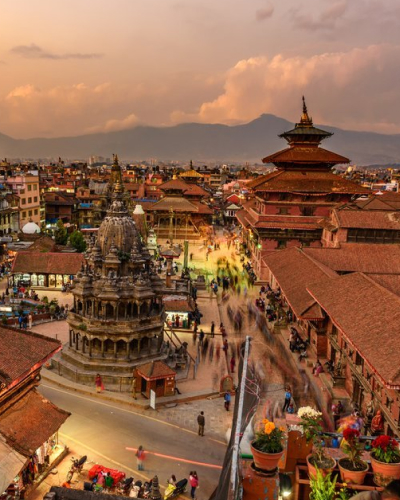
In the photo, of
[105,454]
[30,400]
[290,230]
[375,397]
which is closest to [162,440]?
[105,454]

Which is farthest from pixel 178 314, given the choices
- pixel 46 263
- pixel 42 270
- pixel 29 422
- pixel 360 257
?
pixel 29 422

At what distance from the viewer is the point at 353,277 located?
27.4m

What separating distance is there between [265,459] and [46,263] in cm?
4288

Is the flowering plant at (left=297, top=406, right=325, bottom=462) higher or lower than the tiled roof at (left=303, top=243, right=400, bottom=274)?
higher

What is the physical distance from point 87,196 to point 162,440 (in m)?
84.9

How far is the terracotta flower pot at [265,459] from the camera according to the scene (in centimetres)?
854

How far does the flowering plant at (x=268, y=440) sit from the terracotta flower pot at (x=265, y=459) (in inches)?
4.0

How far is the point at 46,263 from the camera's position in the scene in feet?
158

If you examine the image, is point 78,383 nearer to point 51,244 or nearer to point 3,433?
point 3,433

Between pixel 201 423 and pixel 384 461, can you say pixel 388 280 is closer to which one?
pixel 201 423

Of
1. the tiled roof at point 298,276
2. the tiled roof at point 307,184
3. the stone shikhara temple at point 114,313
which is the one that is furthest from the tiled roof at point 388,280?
the tiled roof at point 307,184

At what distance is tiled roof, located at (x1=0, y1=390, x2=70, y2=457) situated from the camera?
1559 cm

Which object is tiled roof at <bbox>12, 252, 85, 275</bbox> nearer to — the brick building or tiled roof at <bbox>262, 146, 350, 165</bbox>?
the brick building

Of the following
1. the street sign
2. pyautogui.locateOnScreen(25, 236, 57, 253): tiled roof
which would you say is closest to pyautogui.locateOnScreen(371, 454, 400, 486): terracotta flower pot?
the street sign
